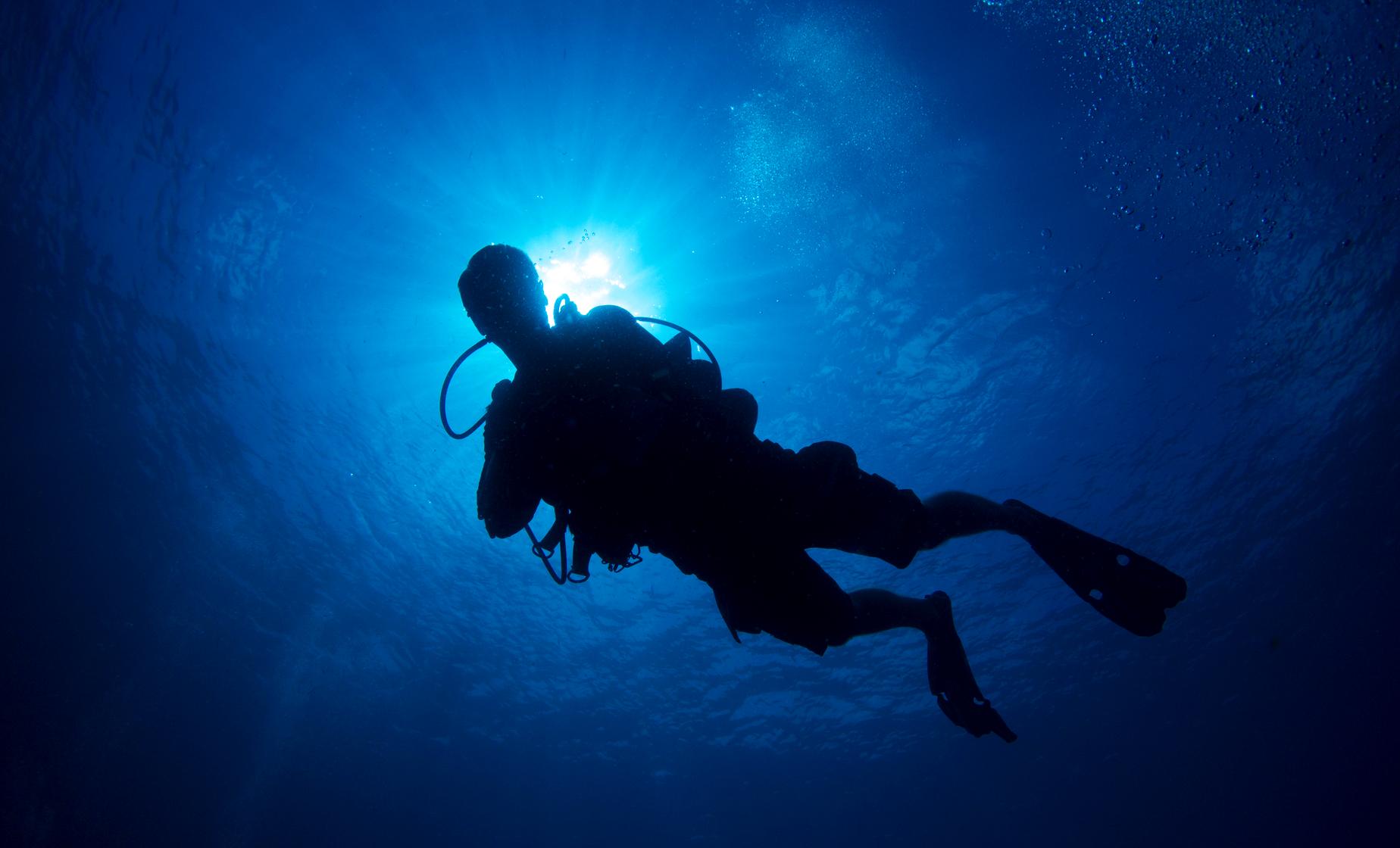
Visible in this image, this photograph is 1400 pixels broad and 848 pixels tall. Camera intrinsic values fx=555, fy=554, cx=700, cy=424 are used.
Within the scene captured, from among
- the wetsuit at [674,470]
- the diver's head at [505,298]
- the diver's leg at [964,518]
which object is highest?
→ the diver's head at [505,298]

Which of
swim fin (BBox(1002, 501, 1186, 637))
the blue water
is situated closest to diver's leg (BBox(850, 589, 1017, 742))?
swim fin (BBox(1002, 501, 1186, 637))

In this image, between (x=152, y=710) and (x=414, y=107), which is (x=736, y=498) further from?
(x=152, y=710)

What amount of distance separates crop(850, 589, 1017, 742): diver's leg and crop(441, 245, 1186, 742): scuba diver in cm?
63

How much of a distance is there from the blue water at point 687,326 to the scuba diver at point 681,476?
5.41 metres

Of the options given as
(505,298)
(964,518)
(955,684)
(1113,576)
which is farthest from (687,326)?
(1113,576)

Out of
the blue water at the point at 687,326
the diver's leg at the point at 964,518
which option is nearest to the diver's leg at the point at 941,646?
the diver's leg at the point at 964,518

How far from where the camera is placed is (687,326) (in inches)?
363

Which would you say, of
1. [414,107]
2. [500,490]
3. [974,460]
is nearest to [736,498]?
[500,490]

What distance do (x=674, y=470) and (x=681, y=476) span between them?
2.1 inches

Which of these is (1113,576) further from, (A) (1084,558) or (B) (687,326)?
(B) (687,326)

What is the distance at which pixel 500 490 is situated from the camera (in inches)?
116

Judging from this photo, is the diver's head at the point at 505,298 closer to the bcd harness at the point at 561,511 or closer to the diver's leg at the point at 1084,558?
the bcd harness at the point at 561,511

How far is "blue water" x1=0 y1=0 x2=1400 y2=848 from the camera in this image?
7461 millimetres

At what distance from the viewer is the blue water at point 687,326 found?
7.46 metres
